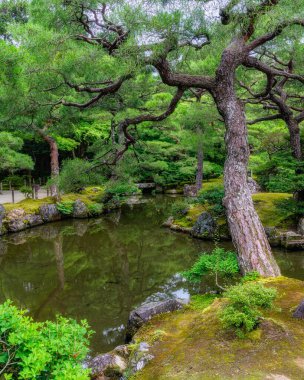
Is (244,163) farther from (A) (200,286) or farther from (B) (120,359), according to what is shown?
(B) (120,359)

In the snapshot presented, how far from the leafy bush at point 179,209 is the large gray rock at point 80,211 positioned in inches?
163

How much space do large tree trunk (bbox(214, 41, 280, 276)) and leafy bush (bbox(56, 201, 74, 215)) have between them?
352 inches

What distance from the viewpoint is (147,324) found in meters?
4.41

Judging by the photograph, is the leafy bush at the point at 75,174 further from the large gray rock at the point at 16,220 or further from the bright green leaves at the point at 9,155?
the bright green leaves at the point at 9,155

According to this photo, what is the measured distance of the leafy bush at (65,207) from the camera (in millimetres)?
13680

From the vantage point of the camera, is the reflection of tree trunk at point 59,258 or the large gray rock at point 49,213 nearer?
the reflection of tree trunk at point 59,258

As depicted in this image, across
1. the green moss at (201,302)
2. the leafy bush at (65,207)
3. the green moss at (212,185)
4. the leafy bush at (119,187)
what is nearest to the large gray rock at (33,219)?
the leafy bush at (65,207)

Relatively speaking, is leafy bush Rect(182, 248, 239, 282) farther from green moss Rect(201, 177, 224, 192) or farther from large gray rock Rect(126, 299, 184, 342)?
green moss Rect(201, 177, 224, 192)

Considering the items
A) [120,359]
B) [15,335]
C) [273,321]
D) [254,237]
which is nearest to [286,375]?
[273,321]

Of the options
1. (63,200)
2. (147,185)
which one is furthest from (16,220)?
(147,185)

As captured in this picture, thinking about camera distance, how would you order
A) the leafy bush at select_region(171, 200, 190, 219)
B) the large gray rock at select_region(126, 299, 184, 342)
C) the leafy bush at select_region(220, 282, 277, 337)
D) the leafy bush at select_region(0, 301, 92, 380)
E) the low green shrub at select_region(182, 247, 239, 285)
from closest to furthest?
the leafy bush at select_region(0, 301, 92, 380) → the leafy bush at select_region(220, 282, 277, 337) → the large gray rock at select_region(126, 299, 184, 342) → the low green shrub at select_region(182, 247, 239, 285) → the leafy bush at select_region(171, 200, 190, 219)

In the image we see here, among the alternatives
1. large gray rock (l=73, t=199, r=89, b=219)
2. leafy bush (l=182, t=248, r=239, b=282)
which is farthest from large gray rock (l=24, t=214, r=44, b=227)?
leafy bush (l=182, t=248, r=239, b=282)

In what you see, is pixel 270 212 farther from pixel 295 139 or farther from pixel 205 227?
pixel 295 139

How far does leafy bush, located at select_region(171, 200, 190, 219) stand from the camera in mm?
11921
